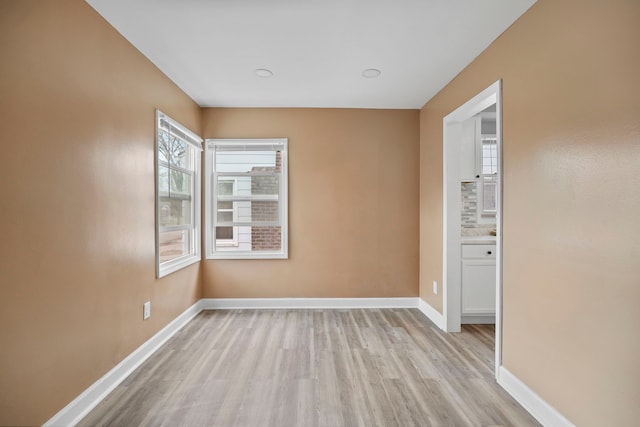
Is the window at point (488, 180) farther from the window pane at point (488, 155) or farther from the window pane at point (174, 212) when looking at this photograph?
the window pane at point (174, 212)

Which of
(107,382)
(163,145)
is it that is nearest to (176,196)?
(163,145)

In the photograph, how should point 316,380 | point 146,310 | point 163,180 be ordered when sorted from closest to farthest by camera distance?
point 316,380 < point 146,310 < point 163,180

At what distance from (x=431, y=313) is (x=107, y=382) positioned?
3060 millimetres

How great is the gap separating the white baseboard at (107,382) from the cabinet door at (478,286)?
2980mm

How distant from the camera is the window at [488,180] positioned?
12.7ft

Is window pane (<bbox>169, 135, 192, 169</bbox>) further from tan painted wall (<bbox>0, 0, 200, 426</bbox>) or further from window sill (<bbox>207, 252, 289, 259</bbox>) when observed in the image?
window sill (<bbox>207, 252, 289, 259</bbox>)

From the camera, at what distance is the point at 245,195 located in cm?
401

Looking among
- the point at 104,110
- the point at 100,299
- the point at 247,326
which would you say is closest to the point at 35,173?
the point at 104,110

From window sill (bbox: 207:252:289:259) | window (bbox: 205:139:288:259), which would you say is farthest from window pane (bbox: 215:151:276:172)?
window sill (bbox: 207:252:289:259)

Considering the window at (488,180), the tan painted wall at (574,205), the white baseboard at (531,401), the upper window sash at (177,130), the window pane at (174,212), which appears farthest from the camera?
the window at (488,180)

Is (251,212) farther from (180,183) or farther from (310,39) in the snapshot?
(310,39)

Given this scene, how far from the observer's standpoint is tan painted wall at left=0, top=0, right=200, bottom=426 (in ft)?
4.79

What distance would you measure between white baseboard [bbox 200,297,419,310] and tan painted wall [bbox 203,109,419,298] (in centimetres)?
7

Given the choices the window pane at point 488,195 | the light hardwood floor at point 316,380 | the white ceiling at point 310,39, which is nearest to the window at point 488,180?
the window pane at point 488,195
